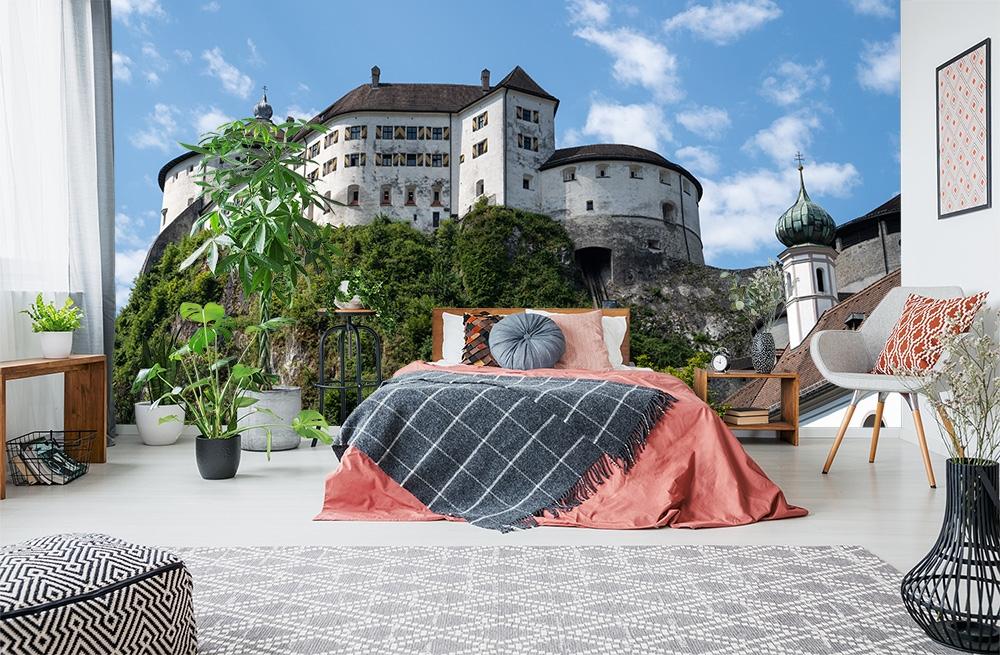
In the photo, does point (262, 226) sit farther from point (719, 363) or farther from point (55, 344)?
point (719, 363)

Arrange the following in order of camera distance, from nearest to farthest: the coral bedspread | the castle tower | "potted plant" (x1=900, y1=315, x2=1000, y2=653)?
1. "potted plant" (x1=900, y1=315, x2=1000, y2=653)
2. the coral bedspread
3. the castle tower

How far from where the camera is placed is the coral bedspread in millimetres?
2889

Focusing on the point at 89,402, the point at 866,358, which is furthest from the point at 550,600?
the point at 89,402

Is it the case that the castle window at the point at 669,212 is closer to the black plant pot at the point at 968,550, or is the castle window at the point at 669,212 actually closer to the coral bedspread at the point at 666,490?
the coral bedspread at the point at 666,490

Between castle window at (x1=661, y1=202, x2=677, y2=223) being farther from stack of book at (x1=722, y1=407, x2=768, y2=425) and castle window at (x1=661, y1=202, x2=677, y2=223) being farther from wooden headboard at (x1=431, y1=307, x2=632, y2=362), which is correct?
stack of book at (x1=722, y1=407, x2=768, y2=425)

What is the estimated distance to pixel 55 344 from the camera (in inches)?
147

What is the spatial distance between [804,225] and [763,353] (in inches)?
43.0

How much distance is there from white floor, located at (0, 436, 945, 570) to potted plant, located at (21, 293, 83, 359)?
2.22 ft

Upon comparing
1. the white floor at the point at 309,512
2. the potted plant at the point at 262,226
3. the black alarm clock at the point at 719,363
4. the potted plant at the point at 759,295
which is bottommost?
the white floor at the point at 309,512

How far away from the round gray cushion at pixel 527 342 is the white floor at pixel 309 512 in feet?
4.00

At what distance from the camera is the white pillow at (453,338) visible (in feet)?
15.0

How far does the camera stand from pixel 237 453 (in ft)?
12.3

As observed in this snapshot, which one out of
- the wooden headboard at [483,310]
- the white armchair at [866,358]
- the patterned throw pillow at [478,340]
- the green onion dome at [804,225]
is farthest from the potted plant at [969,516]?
the green onion dome at [804,225]

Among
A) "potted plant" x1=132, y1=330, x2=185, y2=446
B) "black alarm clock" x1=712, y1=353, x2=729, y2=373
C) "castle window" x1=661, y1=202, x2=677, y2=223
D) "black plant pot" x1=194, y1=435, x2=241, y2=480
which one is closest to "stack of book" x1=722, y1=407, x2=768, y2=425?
"black alarm clock" x1=712, y1=353, x2=729, y2=373
